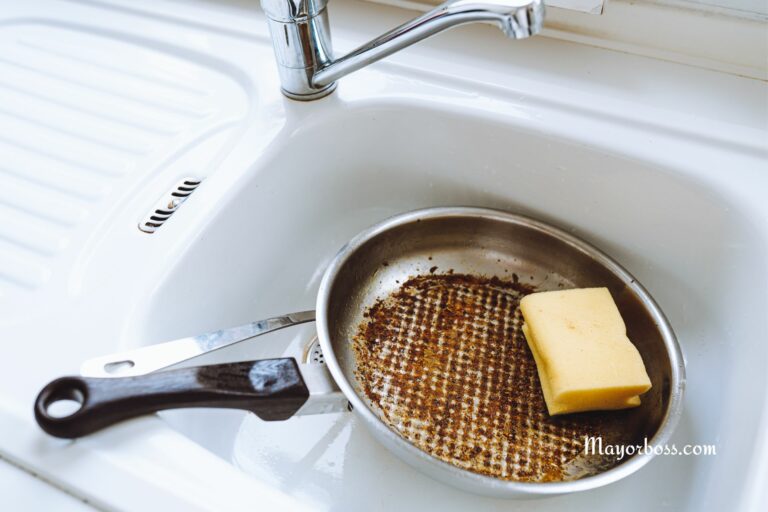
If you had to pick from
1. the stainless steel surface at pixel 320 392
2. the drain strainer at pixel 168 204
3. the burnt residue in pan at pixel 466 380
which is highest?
the drain strainer at pixel 168 204

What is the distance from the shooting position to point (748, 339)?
527 mm

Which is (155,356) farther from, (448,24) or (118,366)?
(448,24)

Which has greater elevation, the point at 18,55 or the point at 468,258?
the point at 18,55

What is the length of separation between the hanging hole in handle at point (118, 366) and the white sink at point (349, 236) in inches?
0.9

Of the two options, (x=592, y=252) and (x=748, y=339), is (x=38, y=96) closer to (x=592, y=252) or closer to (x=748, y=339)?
(x=592, y=252)

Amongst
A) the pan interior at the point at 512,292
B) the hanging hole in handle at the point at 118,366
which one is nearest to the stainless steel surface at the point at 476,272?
the pan interior at the point at 512,292

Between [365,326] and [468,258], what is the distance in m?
0.15

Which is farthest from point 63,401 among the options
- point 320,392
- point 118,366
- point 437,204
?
point 437,204

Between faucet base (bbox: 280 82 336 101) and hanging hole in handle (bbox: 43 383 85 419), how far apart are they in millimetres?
386

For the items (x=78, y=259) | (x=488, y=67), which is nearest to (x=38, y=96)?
(x=78, y=259)

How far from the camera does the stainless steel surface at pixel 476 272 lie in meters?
0.53

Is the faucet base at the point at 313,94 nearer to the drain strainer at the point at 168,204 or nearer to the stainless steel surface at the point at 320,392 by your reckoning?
the drain strainer at the point at 168,204

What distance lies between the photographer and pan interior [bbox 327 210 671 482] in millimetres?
533

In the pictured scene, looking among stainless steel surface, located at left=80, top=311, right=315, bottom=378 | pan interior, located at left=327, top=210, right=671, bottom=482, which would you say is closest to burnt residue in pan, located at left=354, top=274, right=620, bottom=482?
pan interior, located at left=327, top=210, right=671, bottom=482
